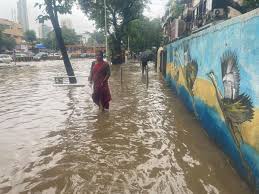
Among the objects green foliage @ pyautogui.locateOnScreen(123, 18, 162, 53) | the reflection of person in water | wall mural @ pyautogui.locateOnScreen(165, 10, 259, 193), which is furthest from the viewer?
green foliage @ pyautogui.locateOnScreen(123, 18, 162, 53)

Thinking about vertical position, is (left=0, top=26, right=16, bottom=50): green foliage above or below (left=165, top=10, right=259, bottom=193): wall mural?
above

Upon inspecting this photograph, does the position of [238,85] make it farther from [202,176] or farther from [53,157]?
[53,157]

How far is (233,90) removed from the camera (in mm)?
4668

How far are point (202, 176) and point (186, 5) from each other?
28.3m

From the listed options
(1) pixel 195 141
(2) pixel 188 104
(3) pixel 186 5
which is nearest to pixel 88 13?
(3) pixel 186 5

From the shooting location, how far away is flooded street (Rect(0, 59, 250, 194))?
13.7 ft

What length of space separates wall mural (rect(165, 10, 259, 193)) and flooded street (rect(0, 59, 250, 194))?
32cm

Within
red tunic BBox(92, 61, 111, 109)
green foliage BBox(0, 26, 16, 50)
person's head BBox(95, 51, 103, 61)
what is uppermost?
green foliage BBox(0, 26, 16, 50)

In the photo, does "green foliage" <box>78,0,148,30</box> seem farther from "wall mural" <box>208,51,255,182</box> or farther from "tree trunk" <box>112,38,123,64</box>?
"wall mural" <box>208,51,255,182</box>

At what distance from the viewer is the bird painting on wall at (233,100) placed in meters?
4.19

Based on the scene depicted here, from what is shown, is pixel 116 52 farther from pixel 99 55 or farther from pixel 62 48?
pixel 99 55

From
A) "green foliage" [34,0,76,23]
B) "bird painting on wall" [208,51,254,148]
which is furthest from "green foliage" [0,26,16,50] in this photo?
"bird painting on wall" [208,51,254,148]

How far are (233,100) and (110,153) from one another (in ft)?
7.04

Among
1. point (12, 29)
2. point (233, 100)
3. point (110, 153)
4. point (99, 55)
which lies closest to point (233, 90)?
point (233, 100)
